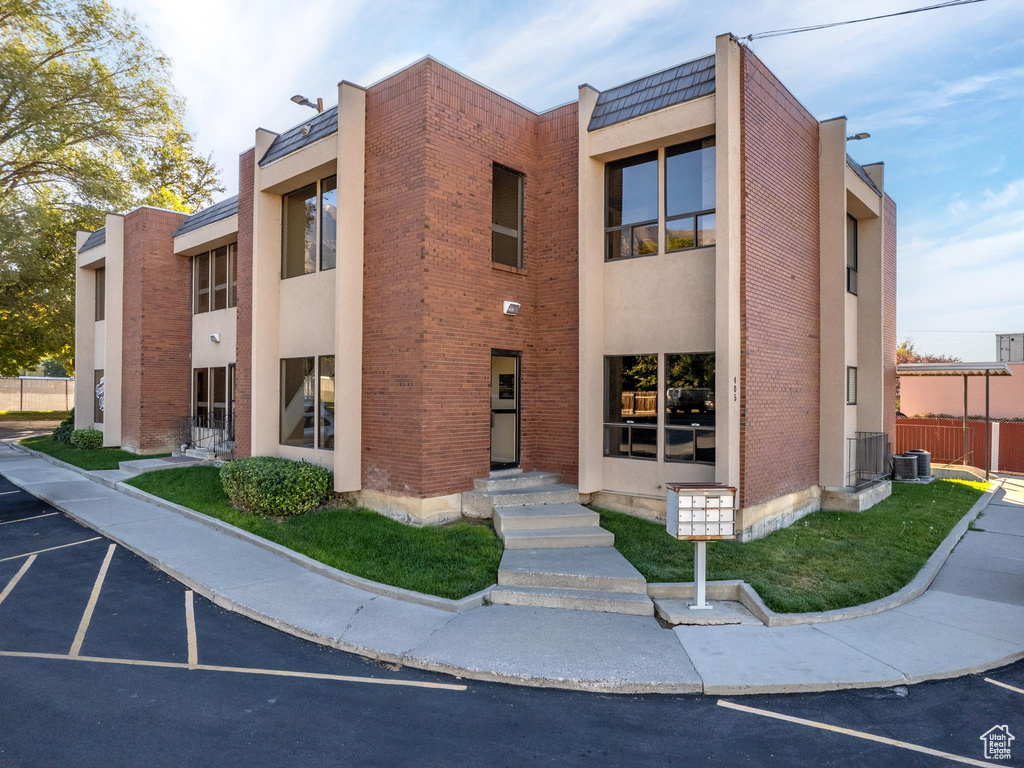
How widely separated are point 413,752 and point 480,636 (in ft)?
5.96

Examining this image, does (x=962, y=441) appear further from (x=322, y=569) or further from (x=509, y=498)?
(x=322, y=569)

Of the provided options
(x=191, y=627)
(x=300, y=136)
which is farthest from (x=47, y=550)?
(x=300, y=136)

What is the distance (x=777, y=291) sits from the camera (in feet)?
31.9

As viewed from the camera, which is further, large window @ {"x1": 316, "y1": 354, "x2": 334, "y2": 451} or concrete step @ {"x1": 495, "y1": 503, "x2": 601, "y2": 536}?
large window @ {"x1": 316, "y1": 354, "x2": 334, "y2": 451}

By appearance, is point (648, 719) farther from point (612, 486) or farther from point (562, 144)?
point (562, 144)

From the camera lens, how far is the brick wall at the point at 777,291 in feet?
28.9

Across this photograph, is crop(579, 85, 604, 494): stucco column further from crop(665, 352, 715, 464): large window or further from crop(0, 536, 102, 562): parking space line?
crop(0, 536, 102, 562): parking space line

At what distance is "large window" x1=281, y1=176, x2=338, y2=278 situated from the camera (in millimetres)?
11062

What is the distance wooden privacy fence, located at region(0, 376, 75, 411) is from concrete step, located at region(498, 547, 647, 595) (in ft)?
131

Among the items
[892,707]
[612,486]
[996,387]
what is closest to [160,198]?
[612,486]

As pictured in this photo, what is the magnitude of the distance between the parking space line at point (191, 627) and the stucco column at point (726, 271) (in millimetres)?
6707

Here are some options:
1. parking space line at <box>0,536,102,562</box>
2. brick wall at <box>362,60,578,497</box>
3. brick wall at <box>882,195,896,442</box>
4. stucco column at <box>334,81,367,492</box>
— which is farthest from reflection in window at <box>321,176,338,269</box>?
brick wall at <box>882,195,896,442</box>

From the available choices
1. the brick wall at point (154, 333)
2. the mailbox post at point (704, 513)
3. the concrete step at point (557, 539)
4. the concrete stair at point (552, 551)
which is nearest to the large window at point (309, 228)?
the concrete stair at point (552, 551)

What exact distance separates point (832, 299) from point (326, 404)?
9.41 m
